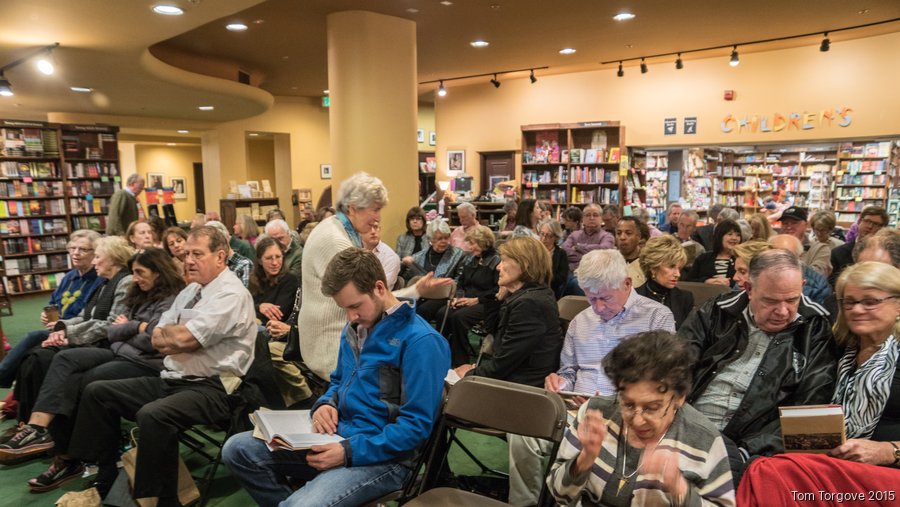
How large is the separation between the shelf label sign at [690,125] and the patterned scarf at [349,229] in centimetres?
904

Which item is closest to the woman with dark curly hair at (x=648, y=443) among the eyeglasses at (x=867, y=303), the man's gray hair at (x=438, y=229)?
the eyeglasses at (x=867, y=303)

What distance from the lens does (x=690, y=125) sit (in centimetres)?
1027

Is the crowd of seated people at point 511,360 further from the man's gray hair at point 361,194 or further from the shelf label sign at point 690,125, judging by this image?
the shelf label sign at point 690,125

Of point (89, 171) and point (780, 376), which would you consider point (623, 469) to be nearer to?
point (780, 376)

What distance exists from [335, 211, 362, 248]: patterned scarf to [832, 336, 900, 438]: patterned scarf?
2074 mm

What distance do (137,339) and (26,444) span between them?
977 mm

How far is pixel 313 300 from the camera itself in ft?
8.99

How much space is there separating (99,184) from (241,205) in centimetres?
282

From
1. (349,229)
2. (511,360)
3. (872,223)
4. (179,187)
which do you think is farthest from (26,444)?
(179,187)

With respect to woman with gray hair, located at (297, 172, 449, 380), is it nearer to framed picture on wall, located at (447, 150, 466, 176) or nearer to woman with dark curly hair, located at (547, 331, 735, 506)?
woman with dark curly hair, located at (547, 331, 735, 506)

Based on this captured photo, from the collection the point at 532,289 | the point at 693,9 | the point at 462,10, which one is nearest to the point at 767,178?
the point at 693,9

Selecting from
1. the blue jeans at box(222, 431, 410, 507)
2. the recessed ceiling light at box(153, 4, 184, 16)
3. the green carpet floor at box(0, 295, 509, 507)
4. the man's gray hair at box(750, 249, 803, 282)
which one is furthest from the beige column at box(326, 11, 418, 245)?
the man's gray hair at box(750, 249, 803, 282)

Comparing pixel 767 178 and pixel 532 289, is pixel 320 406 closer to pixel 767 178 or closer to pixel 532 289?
pixel 532 289

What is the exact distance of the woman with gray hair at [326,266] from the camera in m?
2.70
